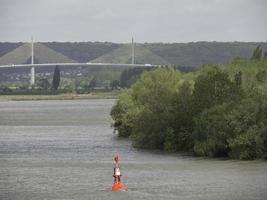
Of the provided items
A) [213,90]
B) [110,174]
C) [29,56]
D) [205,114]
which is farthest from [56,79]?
[110,174]

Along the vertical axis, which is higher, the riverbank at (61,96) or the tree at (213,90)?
the tree at (213,90)

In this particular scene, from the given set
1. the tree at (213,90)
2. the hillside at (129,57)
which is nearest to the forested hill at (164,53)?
the hillside at (129,57)

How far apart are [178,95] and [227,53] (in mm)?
109981

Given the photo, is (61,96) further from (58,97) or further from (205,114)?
(205,114)

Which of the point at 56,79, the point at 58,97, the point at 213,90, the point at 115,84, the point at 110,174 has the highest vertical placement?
the point at 213,90

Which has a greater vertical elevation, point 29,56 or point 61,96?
point 29,56

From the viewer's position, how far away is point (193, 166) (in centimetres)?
3291

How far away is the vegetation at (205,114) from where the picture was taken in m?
35.0

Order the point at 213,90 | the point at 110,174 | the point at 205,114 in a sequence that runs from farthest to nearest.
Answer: the point at 213,90
the point at 205,114
the point at 110,174

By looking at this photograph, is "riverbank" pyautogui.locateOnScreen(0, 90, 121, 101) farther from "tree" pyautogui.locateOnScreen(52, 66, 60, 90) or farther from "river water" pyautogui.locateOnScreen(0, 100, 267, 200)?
"river water" pyautogui.locateOnScreen(0, 100, 267, 200)

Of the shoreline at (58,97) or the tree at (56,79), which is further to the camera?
the tree at (56,79)

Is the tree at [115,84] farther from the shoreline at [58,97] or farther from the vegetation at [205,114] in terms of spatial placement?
the vegetation at [205,114]

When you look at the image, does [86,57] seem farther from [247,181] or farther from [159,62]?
[247,181]

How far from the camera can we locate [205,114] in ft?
123
